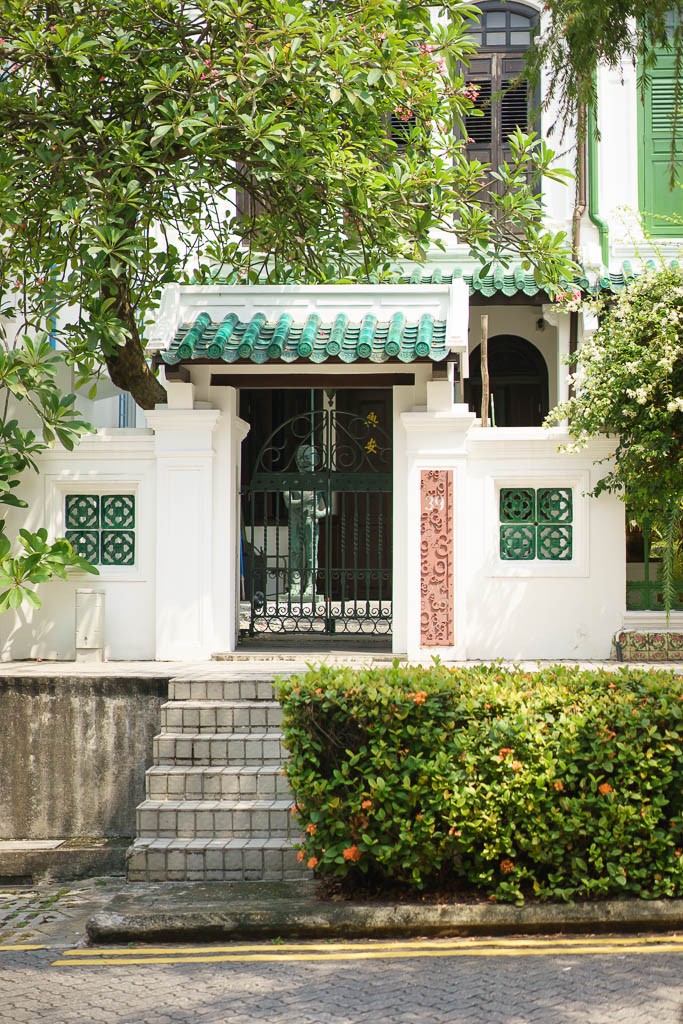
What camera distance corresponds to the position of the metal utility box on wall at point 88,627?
9.98m

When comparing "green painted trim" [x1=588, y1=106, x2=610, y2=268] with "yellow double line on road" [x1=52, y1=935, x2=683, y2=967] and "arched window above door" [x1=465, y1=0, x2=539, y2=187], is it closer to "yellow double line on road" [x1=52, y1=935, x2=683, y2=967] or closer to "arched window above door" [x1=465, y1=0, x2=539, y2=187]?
"arched window above door" [x1=465, y1=0, x2=539, y2=187]

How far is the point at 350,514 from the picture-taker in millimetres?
15000

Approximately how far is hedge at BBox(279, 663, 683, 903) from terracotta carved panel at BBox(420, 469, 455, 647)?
3.27 meters

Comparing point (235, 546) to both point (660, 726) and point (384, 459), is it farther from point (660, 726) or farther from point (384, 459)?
point (660, 726)

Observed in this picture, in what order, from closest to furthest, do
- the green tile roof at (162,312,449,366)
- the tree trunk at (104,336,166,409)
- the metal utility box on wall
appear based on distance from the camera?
1. the green tile roof at (162,312,449,366)
2. the metal utility box on wall
3. the tree trunk at (104,336,166,409)

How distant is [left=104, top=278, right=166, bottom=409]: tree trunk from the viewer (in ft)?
35.7

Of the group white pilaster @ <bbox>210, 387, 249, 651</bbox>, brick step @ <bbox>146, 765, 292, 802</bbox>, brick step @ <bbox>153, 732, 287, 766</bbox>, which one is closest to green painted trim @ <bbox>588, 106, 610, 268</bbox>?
white pilaster @ <bbox>210, 387, 249, 651</bbox>

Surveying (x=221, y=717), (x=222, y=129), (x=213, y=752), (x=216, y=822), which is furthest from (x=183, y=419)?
(x=216, y=822)

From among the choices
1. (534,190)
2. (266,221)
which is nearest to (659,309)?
(266,221)

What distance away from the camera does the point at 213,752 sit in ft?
26.4

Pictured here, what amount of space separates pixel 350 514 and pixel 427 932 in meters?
8.95

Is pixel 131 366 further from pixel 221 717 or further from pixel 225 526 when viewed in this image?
pixel 221 717

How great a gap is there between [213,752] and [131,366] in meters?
4.42

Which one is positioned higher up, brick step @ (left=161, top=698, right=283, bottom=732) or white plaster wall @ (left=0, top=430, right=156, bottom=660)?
white plaster wall @ (left=0, top=430, right=156, bottom=660)
